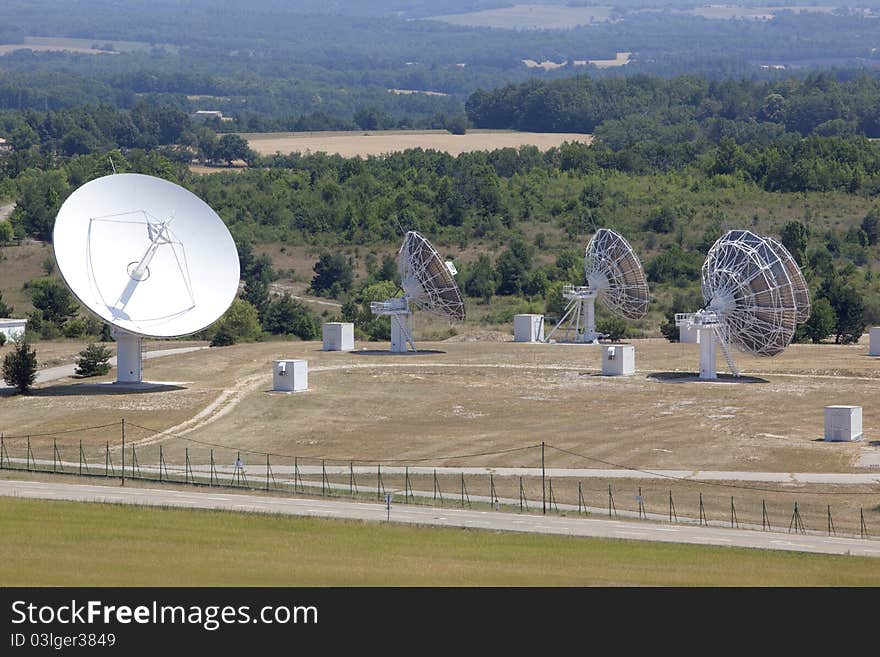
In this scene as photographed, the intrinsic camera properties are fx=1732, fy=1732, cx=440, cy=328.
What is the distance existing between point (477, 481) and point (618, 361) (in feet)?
119

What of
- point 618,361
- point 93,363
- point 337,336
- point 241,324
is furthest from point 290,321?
point 618,361

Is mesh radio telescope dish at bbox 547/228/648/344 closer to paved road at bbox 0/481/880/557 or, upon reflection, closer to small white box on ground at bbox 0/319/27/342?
small white box on ground at bbox 0/319/27/342

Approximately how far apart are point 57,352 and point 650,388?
52.2 meters

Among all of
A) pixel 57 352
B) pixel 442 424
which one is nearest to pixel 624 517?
pixel 442 424

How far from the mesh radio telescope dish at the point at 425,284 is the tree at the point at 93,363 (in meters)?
22.4

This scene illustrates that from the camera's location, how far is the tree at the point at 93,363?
129 metres

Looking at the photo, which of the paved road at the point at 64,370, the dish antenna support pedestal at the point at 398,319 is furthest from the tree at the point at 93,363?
the dish antenna support pedestal at the point at 398,319

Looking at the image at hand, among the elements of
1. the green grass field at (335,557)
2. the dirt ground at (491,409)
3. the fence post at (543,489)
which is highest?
the green grass field at (335,557)

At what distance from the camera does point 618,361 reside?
417 feet

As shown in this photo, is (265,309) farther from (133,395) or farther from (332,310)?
(133,395)

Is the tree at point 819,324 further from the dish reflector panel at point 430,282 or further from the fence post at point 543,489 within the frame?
the fence post at point 543,489

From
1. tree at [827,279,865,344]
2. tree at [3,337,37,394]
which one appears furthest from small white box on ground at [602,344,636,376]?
tree at [3,337,37,394]

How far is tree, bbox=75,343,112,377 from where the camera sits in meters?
129

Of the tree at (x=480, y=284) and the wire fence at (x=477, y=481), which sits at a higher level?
the wire fence at (x=477, y=481)
